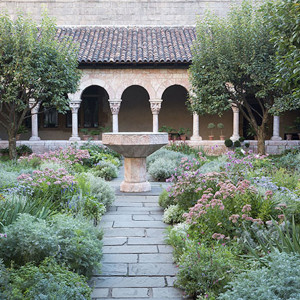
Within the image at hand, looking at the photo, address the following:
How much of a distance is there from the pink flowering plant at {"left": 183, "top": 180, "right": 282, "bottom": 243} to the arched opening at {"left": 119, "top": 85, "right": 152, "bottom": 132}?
14.9 meters

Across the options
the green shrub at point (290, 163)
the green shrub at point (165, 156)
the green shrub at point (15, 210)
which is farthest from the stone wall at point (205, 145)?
the green shrub at point (15, 210)

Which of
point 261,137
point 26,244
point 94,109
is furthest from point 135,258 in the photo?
point 94,109

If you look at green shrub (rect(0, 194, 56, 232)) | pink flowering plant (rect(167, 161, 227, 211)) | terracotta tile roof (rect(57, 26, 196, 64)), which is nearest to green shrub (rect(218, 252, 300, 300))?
green shrub (rect(0, 194, 56, 232))

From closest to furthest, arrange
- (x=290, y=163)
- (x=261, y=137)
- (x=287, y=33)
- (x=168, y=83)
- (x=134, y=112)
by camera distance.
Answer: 1. (x=287, y=33)
2. (x=290, y=163)
3. (x=261, y=137)
4. (x=168, y=83)
5. (x=134, y=112)

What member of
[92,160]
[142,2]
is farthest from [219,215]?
[142,2]

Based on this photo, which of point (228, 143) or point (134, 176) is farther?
point (228, 143)

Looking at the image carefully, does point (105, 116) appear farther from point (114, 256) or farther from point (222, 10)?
point (114, 256)

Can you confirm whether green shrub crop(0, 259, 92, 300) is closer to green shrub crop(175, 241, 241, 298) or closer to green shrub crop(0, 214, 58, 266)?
green shrub crop(0, 214, 58, 266)

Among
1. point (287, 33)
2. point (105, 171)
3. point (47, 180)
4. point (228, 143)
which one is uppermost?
point (287, 33)

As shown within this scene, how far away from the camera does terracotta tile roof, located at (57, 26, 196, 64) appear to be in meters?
16.3

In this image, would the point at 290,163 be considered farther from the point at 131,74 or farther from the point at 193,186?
the point at 131,74

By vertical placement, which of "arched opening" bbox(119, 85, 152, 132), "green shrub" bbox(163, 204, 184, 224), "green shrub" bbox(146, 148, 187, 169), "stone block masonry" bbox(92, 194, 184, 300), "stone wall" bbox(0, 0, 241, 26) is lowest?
"stone block masonry" bbox(92, 194, 184, 300)

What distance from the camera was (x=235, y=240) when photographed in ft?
13.8

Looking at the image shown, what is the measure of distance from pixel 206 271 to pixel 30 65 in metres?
10.1
